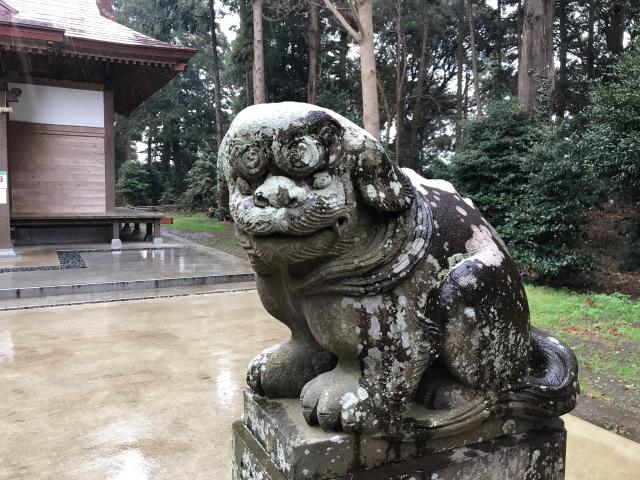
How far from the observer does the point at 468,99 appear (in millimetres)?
22422

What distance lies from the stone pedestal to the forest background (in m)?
5.44

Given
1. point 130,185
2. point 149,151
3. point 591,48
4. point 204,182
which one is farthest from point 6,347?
point 149,151

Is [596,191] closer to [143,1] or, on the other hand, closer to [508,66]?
[508,66]

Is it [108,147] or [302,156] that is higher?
[108,147]

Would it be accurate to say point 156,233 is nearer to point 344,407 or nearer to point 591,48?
point 344,407

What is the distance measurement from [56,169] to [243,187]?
11031 mm

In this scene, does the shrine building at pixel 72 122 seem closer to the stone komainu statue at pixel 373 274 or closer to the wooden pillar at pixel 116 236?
the wooden pillar at pixel 116 236

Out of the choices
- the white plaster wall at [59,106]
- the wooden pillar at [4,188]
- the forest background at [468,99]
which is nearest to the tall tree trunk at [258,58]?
the forest background at [468,99]

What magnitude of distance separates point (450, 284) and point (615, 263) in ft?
29.3

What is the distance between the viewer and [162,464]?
2324mm

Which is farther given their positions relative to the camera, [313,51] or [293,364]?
[313,51]

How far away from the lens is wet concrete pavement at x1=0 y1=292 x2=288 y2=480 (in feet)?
7.74

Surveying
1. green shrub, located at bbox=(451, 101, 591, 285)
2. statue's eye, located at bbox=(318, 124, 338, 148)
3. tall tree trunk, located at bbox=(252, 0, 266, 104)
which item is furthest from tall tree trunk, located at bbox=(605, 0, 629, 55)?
statue's eye, located at bbox=(318, 124, 338, 148)

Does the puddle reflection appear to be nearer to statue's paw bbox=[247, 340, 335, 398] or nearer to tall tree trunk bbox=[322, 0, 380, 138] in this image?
statue's paw bbox=[247, 340, 335, 398]
